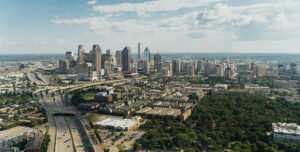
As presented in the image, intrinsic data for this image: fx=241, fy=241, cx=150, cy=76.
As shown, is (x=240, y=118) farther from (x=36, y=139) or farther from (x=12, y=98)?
(x=12, y=98)

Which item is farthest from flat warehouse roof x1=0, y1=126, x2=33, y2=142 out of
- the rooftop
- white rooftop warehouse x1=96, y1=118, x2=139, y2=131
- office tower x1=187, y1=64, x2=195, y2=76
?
office tower x1=187, y1=64, x2=195, y2=76

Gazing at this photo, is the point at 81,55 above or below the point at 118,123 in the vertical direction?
above

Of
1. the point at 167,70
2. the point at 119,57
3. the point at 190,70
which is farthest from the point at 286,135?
the point at 119,57

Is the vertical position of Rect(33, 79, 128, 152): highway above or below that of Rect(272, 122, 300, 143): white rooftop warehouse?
below

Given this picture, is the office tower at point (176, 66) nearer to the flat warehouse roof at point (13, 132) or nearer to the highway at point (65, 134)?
the highway at point (65, 134)

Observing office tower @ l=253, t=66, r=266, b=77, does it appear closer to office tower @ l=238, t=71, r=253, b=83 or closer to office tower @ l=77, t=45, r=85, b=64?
office tower @ l=238, t=71, r=253, b=83

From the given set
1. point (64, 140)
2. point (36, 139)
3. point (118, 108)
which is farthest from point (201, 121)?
point (36, 139)

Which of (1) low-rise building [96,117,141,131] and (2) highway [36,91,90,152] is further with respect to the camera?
(1) low-rise building [96,117,141,131]

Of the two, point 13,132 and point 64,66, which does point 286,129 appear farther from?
point 64,66

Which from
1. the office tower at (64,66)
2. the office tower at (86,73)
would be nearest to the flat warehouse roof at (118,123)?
the office tower at (86,73)
